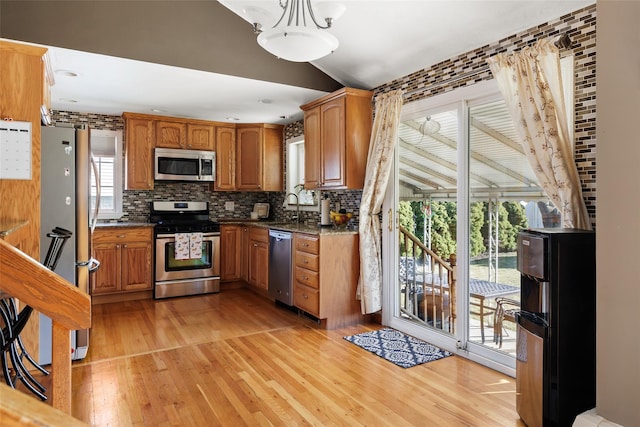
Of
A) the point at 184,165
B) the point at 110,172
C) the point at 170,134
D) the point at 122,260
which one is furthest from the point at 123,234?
the point at 170,134

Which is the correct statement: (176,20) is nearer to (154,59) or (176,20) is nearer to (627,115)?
(154,59)

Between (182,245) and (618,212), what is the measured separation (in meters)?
4.45

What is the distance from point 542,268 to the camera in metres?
2.07

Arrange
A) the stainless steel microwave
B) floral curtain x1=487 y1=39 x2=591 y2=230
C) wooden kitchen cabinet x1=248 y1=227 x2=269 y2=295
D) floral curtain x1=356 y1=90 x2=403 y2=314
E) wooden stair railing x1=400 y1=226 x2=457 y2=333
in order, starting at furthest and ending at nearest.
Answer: the stainless steel microwave, wooden kitchen cabinet x1=248 y1=227 x2=269 y2=295, floral curtain x1=356 y1=90 x2=403 y2=314, wooden stair railing x1=400 y1=226 x2=457 y2=333, floral curtain x1=487 y1=39 x2=591 y2=230

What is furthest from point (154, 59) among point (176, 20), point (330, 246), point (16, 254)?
point (16, 254)

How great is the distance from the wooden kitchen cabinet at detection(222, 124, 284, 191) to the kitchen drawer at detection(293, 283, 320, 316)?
2103 millimetres

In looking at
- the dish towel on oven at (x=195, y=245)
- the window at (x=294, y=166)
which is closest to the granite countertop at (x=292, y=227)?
the dish towel on oven at (x=195, y=245)

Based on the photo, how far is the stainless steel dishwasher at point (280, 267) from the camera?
4.32 metres

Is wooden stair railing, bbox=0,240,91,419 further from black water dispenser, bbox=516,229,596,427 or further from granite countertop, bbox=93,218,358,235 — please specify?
granite countertop, bbox=93,218,358,235

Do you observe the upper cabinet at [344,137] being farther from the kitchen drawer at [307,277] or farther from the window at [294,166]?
the window at [294,166]

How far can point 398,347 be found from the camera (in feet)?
11.0

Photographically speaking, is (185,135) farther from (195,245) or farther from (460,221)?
(460,221)

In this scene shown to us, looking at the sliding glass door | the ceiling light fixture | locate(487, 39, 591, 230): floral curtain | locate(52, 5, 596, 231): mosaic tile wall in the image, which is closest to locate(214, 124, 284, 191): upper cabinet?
locate(52, 5, 596, 231): mosaic tile wall

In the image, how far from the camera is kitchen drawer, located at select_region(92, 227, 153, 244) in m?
4.66
